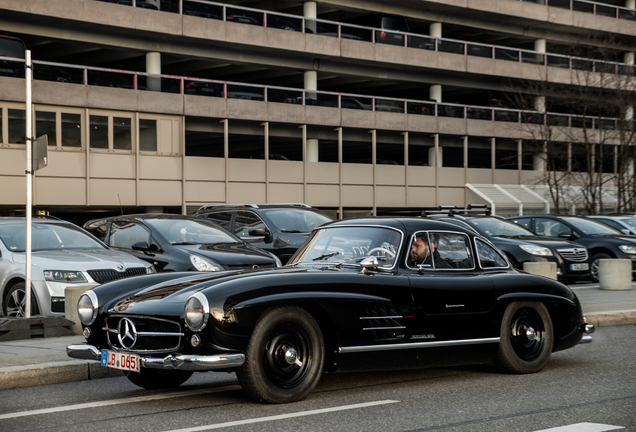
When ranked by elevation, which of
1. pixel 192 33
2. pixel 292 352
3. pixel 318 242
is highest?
pixel 192 33

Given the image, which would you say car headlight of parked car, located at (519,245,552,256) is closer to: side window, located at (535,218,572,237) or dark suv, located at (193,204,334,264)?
side window, located at (535,218,572,237)

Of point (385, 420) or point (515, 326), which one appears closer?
point (385, 420)

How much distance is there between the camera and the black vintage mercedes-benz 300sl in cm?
591

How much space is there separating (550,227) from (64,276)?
12122 millimetres

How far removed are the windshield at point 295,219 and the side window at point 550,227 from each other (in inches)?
235

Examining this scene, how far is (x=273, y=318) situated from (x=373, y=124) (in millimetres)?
32940

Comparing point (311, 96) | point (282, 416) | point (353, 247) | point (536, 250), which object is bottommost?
point (282, 416)

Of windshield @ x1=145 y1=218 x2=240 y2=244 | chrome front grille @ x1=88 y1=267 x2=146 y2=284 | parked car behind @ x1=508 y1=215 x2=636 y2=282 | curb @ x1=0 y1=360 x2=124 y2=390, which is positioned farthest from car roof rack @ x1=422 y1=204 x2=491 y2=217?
curb @ x1=0 y1=360 x2=124 y2=390

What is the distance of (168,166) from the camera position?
32750mm

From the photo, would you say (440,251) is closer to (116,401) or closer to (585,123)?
(116,401)

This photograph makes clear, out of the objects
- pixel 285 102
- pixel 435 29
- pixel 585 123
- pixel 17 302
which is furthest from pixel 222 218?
pixel 435 29

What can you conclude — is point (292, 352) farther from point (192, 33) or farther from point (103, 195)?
point (192, 33)

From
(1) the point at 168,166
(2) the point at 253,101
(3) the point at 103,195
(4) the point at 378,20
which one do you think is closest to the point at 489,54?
(4) the point at 378,20

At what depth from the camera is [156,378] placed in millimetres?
6844
